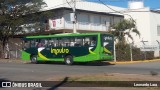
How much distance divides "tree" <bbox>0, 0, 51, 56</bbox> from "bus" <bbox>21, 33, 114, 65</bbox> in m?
9.99

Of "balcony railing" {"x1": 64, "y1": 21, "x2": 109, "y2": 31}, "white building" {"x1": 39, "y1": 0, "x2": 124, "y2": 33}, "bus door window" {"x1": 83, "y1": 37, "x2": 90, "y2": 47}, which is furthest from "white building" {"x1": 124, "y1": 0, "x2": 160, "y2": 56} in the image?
"bus door window" {"x1": 83, "y1": 37, "x2": 90, "y2": 47}

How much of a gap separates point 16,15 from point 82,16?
932 centimetres

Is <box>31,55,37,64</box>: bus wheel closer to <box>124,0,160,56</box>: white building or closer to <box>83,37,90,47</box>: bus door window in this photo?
<box>83,37,90,47</box>: bus door window

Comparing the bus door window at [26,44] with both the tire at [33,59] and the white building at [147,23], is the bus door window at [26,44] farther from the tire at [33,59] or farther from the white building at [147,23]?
the white building at [147,23]

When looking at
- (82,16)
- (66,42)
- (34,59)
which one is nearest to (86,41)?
(66,42)

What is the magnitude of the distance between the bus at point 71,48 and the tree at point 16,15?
999cm

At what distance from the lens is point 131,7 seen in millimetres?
47969

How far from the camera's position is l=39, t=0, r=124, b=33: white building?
149 feet

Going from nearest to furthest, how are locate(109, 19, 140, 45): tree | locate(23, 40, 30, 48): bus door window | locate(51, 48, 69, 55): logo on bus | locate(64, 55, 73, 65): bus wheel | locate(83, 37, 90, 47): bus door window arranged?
locate(83, 37, 90, 47): bus door window, locate(64, 55, 73, 65): bus wheel, locate(51, 48, 69, 55): logo on bus, locate(23, 40, 30, 48): bus door window, locate(109, 19, 140, 45): tree

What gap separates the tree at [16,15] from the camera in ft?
140

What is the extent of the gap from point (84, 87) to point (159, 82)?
296 centimetres

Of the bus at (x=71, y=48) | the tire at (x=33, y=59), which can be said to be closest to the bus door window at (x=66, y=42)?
the bus at (x=71, y=48)

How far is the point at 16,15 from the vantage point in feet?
144

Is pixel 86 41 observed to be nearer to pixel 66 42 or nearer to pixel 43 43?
pixel 66 42
